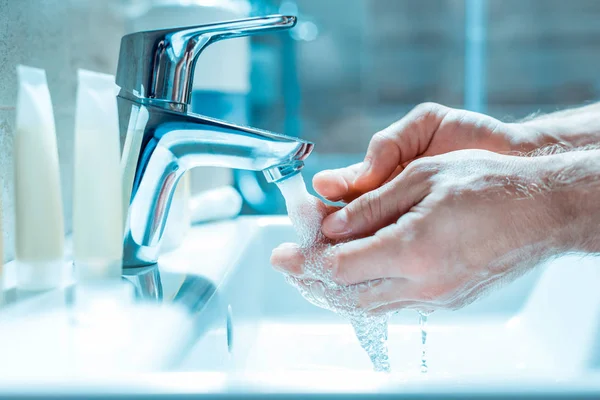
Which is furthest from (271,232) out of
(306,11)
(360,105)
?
(360,105)

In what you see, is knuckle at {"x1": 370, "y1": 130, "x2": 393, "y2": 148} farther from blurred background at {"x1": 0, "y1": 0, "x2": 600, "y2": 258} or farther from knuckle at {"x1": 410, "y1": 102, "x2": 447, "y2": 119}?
blurred background at {"x1": 0, "y1": 0, "x2": 600, "y2": 258}

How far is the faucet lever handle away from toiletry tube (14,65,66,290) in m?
0.07

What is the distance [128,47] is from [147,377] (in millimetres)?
269

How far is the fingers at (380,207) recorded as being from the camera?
341mm

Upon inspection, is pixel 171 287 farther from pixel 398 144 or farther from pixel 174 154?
pixel 398 144

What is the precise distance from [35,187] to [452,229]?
0.24 metres

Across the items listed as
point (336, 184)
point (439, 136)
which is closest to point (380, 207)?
point (336, 184)

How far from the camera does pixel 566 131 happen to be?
1.84 ft

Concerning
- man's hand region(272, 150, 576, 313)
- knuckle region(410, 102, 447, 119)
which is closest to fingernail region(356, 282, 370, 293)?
man's hand region(272, 150, 576, 313)

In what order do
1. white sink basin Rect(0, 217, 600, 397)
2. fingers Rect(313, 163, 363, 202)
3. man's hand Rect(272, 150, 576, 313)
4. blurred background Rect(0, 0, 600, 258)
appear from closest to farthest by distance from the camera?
white sink basin Rect(0, 217, 600, 397) < man's hand Rect(272, 150, 576, 313) < fingers Rect(313, 163, 363, 202) < blurred background Rect(0, 0, 600, 258)

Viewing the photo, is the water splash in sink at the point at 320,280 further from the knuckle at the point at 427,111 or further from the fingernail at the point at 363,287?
the knuckle at the point at 427,111

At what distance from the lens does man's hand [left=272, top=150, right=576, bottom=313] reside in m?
0.32

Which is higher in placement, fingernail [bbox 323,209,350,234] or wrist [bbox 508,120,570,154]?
wrist [bbox 508,120,570,154]

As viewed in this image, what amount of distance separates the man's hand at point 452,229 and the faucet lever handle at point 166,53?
15 centimetres
